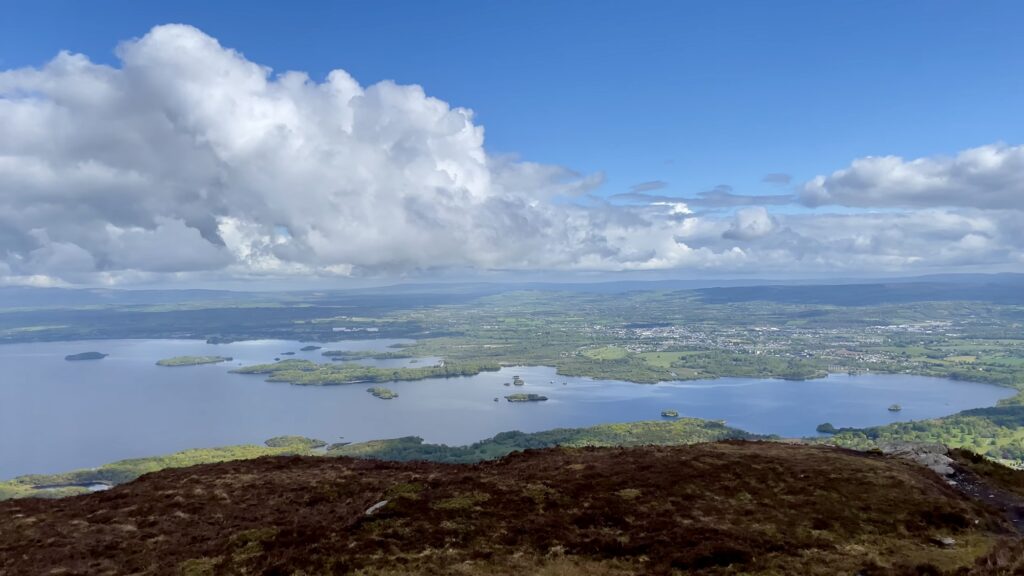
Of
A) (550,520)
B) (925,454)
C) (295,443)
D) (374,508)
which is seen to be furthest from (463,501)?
(295,443)

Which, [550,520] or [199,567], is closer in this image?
[199,567]

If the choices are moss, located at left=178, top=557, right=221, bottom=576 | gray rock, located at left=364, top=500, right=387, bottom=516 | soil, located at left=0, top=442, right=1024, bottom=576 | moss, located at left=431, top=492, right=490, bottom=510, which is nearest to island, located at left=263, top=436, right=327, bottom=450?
soil, located at left=0, top=442, right=1024, bottom=576

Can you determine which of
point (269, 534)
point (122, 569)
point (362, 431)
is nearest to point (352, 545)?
point (269, 534)

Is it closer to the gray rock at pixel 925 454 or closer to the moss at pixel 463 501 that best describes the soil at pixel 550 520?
the moss at pixel 463 501

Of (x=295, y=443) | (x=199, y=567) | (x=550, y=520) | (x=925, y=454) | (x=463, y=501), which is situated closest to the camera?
(x=199, y=567)

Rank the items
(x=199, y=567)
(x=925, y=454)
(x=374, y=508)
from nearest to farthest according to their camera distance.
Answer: (x=199, y=567), (x=374, y=508), (x=925, y=454)

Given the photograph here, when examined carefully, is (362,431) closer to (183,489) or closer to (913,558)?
(183,489)

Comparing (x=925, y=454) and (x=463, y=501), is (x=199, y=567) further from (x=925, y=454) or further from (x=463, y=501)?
(x=925, y=454)

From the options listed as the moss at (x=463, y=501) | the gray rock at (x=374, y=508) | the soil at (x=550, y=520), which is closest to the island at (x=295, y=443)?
the soil at (x=550, y=520)

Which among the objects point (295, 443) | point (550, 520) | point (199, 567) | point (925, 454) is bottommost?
point (295, 443)

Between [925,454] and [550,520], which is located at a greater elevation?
[550,520]
